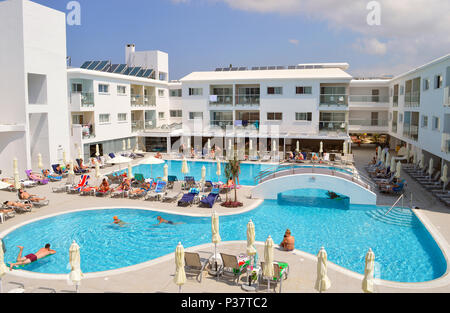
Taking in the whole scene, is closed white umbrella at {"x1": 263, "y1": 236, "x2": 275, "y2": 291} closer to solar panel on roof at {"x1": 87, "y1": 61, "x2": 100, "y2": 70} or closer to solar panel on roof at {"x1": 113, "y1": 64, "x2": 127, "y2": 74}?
solar panel on roof at {"x1": 87, "y1": 61, "x2": 100, "y2": 70}

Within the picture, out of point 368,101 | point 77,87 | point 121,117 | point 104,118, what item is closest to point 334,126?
point 368,101

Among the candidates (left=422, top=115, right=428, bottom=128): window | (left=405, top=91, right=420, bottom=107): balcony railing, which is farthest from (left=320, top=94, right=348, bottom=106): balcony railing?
(left=422, top=115, right=428, bottom=128): window

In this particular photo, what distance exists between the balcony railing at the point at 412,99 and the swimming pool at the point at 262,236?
14.1 m

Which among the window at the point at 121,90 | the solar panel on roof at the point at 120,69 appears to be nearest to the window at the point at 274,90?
the window at the point at 121,90

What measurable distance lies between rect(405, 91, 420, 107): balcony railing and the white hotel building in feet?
0.29

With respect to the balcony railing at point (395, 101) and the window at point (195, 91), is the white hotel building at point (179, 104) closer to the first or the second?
the window at point (195, 91)

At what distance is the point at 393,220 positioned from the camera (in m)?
16.8

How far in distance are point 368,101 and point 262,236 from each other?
3078 centimetres

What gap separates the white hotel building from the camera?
79.9ft

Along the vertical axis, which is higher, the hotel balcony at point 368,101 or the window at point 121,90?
the window at point 121,90

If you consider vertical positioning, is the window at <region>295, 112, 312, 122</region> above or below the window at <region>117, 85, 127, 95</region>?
below

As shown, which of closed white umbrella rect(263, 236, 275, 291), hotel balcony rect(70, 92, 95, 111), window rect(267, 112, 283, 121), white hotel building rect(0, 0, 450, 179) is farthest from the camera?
window rect(267, 112, 283, 121)

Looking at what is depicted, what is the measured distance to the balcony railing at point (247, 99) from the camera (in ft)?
124
